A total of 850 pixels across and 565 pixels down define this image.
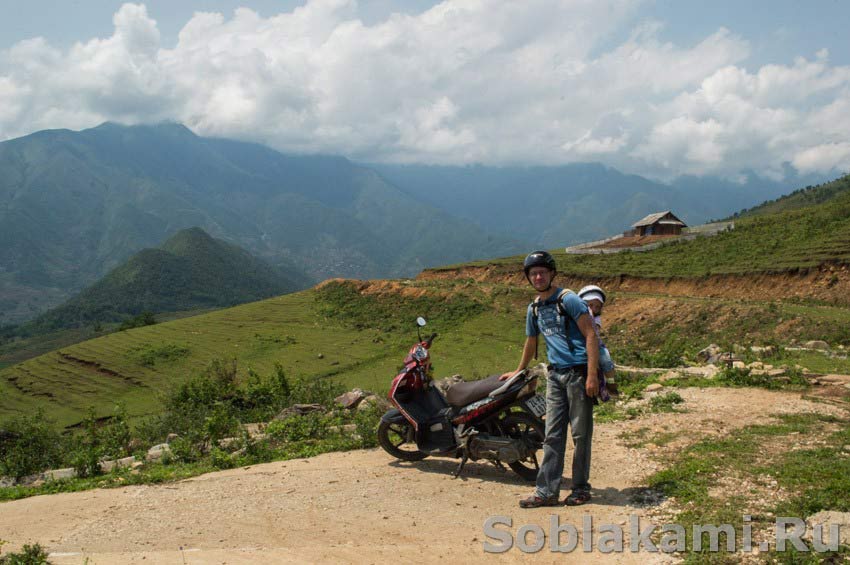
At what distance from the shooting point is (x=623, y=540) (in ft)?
15.3

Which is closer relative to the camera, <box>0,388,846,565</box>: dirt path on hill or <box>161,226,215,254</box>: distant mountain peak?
<box>0,388,846,565</box>: dirt path on hill

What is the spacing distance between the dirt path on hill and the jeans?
0.26 meters

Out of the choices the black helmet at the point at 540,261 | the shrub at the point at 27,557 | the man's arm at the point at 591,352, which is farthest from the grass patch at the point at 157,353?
the man's arm at the point at 591,352

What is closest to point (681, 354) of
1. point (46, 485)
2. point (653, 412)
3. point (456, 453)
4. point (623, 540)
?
point (653, 412)

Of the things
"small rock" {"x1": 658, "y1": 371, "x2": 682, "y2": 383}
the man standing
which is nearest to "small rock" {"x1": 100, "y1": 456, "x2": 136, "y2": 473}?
the man standing

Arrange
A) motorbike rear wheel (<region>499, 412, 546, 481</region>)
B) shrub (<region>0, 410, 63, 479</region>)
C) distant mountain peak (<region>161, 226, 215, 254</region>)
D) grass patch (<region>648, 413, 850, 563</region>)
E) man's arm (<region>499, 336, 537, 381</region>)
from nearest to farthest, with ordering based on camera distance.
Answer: grass patch (<region>648, 413, 850, 563</region>), man's arm (<region>499, 336, 537, 381</region>), motorbike rear wheel (<region>499, 412, 546, 481</region>), shrub (<region>0, 410, 63, 479</region>), distant mountain peak (<region>161, 226, 215, 254</region>)

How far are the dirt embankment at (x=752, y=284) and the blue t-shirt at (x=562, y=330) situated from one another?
24.3 meters

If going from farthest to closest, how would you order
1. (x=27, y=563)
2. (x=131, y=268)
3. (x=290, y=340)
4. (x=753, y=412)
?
(x=131, y=268), (x=290, y=340), (x=753, y=412), (x=27, y=563)

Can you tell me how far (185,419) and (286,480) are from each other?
7865 mm

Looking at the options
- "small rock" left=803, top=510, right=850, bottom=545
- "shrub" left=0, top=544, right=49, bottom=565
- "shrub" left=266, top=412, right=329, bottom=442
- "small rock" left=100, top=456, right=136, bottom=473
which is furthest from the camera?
"small rock" left=100, top=456, right=136, bottom=473


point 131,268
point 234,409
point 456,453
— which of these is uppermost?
point 131,268

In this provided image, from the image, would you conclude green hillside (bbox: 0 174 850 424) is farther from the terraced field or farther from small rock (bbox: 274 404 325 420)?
small rock (bbox: 274 404 325 420)

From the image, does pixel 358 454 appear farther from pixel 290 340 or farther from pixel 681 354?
pixel 290 340

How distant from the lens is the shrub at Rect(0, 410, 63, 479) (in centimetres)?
1095
